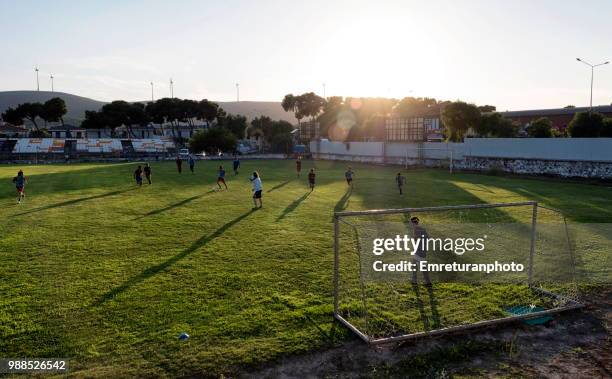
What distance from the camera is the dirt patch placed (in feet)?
21.7

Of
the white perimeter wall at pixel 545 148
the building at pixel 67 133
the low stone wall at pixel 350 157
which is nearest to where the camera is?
the white perimeter wall at pixel 545 148

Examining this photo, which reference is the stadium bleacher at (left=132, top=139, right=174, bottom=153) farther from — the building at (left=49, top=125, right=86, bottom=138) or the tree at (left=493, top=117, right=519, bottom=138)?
the tree at (left=493, top=117, right=519, bottom=138)

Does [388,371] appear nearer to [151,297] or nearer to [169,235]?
[151,297]

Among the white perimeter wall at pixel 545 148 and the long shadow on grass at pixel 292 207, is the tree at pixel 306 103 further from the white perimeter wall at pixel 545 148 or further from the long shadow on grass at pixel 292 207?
the long shadow on grass at pixel 292 207

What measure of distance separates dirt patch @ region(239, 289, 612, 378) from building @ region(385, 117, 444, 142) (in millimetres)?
66790

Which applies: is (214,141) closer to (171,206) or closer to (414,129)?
(414,129)

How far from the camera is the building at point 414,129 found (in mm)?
75938

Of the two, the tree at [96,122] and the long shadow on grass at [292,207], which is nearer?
the long shadow on grass at [292,207]

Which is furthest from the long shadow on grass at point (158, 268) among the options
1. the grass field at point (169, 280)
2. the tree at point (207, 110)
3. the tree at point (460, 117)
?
the tree at point (207, 110)

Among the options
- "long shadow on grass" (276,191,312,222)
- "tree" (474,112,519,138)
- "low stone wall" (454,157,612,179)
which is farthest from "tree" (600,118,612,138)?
"long shadow on grass" (276,191,312,222)

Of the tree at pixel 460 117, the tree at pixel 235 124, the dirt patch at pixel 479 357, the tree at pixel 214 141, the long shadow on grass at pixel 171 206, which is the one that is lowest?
the dirt patch at pixel 479 357

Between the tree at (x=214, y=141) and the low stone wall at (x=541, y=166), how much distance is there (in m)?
45.4

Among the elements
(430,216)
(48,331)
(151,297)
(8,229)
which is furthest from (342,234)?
(8,229)

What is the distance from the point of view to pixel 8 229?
608 inches
